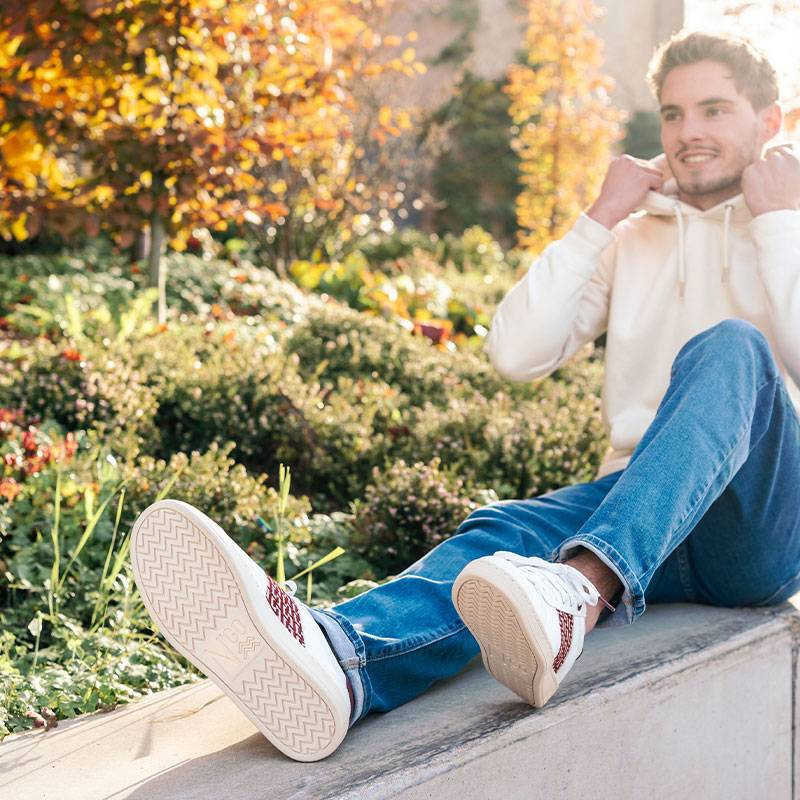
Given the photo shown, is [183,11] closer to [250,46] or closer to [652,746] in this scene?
[250,46]

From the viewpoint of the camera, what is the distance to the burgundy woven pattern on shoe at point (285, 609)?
5.00ft

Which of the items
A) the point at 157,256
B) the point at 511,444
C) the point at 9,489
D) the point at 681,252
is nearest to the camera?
the point at 681,252

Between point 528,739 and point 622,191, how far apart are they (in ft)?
4.30

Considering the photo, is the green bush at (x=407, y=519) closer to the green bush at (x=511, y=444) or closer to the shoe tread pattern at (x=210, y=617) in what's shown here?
the green bush at (x=511, y=444)

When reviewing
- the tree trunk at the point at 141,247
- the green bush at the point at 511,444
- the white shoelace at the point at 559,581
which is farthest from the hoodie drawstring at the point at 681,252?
the tree trunk at the point at 141,247

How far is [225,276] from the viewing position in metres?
6.20

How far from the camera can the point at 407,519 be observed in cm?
278

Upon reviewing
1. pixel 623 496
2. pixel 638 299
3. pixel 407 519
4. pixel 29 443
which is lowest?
pixel 407 519

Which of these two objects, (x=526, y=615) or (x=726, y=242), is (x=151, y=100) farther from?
(x=526, y=615)

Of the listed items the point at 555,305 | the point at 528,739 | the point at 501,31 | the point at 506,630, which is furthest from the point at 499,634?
the point at 501,31

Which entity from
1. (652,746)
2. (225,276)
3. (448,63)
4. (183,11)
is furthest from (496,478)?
(448,63)

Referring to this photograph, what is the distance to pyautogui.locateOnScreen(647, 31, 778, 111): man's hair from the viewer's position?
240cm

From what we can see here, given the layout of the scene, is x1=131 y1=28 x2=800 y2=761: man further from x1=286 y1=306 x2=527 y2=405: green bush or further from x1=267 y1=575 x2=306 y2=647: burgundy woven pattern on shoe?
x1=286 y1=306 x2=527 y2=405: green bush

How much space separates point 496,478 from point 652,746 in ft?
4.75
